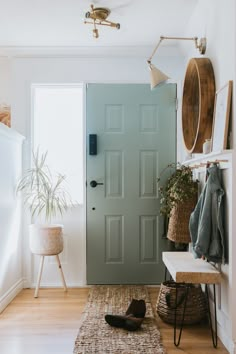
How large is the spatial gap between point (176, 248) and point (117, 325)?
1242 mm

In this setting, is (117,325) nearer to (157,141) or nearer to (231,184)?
(231,184)

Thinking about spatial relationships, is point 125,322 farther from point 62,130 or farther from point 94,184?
point 62,130

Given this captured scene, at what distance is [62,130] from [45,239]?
117 cm

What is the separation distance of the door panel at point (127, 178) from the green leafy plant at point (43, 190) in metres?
0.29

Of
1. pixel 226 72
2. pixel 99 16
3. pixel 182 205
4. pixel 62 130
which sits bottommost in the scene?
pixel 182 205

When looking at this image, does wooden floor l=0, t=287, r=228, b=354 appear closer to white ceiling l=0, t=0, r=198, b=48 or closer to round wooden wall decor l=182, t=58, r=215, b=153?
round wooden wall decor l=182, t=58, r=215, b=153

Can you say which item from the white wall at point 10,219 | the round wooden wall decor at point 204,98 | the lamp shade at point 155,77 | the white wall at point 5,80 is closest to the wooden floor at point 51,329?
the white wall at point 10,219

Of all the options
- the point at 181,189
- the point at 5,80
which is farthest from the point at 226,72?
the point at 5,80

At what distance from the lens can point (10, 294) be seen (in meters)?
3.39

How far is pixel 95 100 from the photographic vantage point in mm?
3812

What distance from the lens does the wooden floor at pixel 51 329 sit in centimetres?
241

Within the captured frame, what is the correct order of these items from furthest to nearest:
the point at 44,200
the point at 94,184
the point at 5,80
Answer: the point at 5,80 < the point at 94,184 < the point at 44,200

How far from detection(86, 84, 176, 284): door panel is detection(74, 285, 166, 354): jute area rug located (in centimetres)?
44

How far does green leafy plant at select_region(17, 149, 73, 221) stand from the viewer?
3.61m
